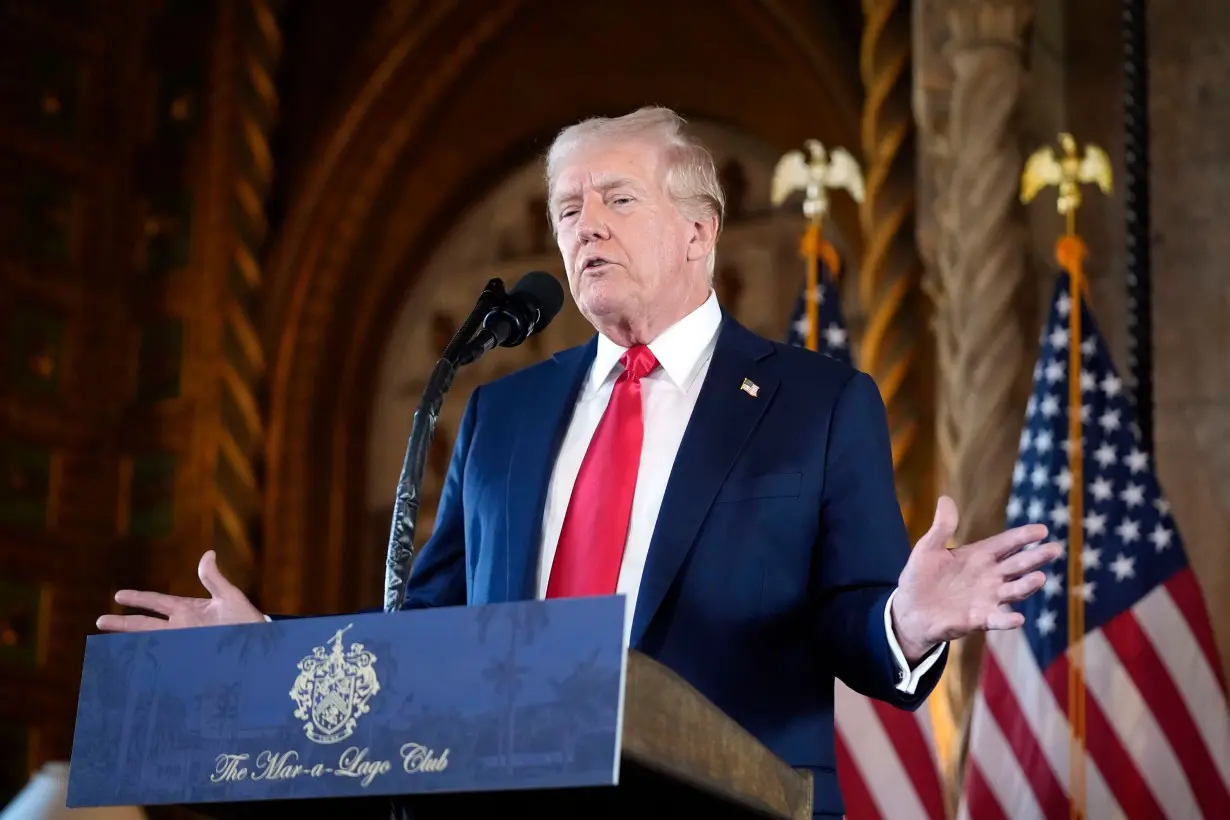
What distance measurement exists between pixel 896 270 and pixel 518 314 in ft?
8.92

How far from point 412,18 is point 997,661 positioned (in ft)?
10.5

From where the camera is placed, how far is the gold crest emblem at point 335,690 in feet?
4.94

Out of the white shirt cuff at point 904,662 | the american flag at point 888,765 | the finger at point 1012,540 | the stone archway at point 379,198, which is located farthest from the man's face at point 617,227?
the stone archway at point 379,198

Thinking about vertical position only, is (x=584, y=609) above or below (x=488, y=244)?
below

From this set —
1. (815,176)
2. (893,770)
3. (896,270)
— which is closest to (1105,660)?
(893,770)

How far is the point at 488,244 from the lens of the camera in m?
5.89

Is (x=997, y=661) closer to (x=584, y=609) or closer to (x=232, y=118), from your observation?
(x=584, y=609)

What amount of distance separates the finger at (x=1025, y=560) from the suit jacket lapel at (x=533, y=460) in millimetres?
549

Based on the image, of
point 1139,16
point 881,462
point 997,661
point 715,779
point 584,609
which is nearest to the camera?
point 584,609

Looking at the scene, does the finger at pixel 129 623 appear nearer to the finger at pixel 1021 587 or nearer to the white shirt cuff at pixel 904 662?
the white shirt cuff at pixel 904 662

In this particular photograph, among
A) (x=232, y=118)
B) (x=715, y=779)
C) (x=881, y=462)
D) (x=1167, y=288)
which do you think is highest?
(x=232, y=118)

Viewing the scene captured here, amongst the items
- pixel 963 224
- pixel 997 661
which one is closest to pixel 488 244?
pixel 963 224

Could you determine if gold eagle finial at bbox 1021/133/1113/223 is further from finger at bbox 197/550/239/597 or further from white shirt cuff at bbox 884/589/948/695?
finger at bbox 197/550/239/597

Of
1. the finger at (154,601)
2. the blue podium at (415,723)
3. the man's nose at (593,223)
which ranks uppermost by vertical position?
the man's nose at (593,223)
